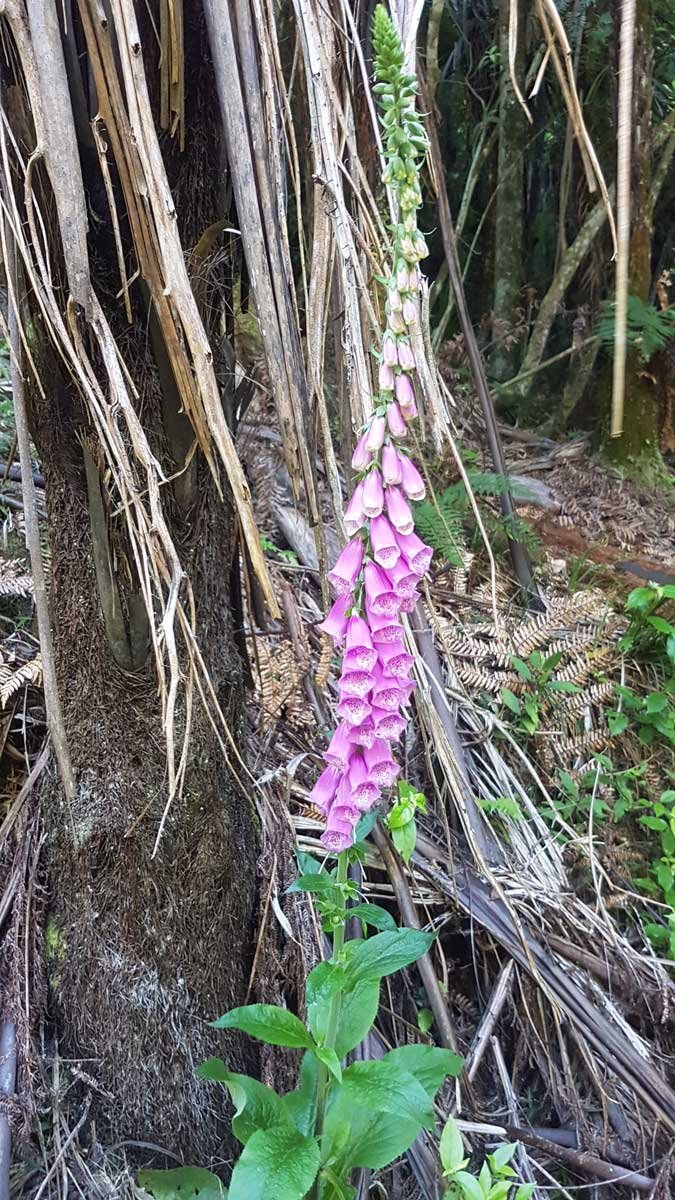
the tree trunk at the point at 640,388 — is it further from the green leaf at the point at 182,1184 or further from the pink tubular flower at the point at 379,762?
the green leaf at the point at 182,1184

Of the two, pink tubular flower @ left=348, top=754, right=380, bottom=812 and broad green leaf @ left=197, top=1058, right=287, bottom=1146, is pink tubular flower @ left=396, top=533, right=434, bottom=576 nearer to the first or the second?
pink tubular flower @ left=348, top=754, right=380, bottom=812

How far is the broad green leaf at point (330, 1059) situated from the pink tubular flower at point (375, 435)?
924 mm

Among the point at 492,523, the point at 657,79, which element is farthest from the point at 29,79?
the point at 657,79

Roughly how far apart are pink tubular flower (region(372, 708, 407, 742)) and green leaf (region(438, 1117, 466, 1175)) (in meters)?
0.94

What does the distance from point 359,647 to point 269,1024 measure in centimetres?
66

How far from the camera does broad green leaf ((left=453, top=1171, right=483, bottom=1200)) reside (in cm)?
156

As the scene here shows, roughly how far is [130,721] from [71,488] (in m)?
0.44

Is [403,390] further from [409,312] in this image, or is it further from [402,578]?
[402,578]

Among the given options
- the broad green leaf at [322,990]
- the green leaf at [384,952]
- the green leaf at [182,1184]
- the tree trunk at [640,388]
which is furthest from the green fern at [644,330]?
the green leaf at [182,1184]

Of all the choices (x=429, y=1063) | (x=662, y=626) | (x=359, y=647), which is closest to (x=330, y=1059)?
(x=429, y=1063)

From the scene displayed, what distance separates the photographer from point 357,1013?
1.42 meters

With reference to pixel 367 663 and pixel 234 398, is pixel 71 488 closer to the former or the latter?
pixel 234 398

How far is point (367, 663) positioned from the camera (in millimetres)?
1202

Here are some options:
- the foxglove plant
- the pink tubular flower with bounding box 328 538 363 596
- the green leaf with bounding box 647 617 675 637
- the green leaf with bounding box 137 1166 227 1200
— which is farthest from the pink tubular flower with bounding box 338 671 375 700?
the green leaf with bounding box 647 617 675 637
